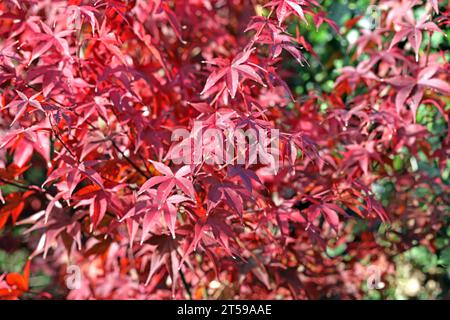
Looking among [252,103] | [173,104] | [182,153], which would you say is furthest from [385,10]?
[182,153]

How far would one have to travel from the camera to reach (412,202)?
6.72ft

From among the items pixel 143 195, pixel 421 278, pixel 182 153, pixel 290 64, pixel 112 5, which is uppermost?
pixel 112 5

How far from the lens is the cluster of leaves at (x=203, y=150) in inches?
49.3

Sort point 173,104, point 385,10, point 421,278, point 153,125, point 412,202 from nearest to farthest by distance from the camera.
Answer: point 153,125 → point 173,104 → point 412,202 → point 385,10 → point 421,278

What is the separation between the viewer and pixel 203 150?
115cm

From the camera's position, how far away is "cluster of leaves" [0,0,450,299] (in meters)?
1.25

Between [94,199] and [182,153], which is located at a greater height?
[182,153]

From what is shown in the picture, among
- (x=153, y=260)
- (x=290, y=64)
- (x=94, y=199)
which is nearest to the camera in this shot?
(x=94, y=199)

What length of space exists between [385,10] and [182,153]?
133 cm

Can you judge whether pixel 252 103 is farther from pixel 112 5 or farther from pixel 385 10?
pixel 385 10
